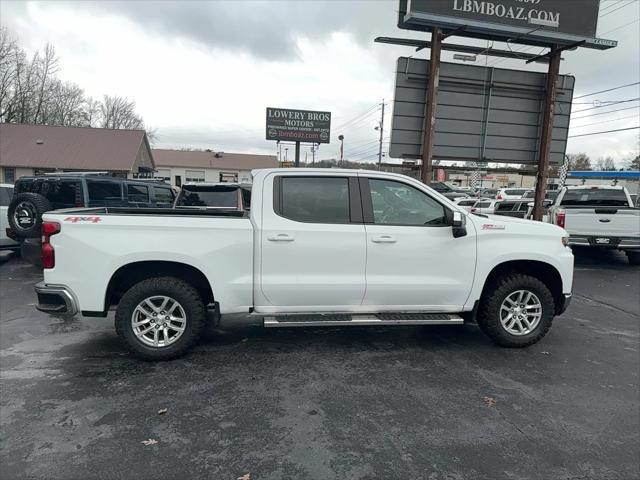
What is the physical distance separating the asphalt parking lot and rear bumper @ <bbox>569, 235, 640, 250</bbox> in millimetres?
5106

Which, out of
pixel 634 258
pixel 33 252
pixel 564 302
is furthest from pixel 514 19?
pixel 33 252

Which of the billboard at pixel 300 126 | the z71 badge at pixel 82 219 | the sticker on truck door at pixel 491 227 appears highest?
the billboard at pixel 300 126

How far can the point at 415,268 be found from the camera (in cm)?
450

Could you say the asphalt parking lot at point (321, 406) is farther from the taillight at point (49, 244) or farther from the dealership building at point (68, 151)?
the dealership building at point (68, 151)

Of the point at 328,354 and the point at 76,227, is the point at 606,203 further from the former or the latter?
the point at 76,227

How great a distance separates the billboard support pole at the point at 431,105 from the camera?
30.0ft

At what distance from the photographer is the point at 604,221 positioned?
971cm

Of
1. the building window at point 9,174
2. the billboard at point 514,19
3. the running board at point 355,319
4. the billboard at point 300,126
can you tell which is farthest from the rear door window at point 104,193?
the building window at point 9,174

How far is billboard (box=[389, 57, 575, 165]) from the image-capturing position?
32.0 feet

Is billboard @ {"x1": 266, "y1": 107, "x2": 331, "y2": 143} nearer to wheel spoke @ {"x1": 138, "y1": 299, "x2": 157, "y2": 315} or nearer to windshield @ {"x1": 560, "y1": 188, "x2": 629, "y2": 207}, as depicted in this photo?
windshield @ {"x1": 560, "y1": 188, "x2": 629, "y2": 207}

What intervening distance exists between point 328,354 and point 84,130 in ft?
128

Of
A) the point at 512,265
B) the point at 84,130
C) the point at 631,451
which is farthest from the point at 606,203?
the point at 84,130

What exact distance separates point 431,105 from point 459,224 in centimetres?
586

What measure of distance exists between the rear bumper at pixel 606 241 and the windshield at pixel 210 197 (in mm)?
7591
